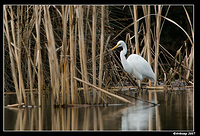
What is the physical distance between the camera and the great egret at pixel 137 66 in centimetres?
894

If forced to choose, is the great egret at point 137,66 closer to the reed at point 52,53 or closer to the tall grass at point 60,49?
the tall grass at point 60,49

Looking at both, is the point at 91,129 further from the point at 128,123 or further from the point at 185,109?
the point at 185,109

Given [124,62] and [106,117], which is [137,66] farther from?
[106,117]

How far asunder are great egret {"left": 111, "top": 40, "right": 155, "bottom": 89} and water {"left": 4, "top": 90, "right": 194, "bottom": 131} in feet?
8.42

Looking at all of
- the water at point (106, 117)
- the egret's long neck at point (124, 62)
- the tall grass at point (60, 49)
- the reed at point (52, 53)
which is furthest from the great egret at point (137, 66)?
the reed at point (52, 53)

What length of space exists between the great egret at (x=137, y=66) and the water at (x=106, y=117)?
101 inches

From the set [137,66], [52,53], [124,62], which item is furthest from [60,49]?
[137,66]

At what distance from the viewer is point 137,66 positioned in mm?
9125

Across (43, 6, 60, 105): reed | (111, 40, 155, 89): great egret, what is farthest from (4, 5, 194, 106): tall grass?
(111, 40, 155, 89): great egret

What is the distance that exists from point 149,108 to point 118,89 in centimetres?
269

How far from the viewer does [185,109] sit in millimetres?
5617

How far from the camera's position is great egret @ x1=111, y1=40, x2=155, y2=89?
8.94 metres

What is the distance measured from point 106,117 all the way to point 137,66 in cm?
429
